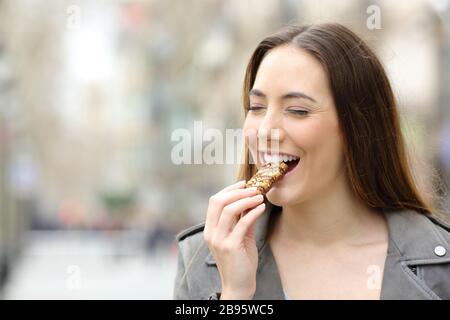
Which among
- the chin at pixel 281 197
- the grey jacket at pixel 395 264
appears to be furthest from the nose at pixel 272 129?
the grey jacket at pixel 395 264

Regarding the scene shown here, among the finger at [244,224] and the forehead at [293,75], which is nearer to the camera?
the finger at [244,224]

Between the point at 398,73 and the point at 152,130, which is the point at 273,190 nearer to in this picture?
the point at 398,73

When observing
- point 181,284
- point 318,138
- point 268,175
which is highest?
point 318,138

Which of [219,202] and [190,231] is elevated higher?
[219,202]

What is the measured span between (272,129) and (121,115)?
53901 mm

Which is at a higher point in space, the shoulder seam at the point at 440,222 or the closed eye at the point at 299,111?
the closed eye at the point at 299,111

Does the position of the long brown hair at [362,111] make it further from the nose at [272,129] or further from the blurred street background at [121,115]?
the blurred street background at [121,115]

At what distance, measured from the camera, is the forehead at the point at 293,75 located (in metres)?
2.98

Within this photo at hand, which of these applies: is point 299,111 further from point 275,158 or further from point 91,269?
point 91,269

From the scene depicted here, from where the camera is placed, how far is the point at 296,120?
2969 millimetres

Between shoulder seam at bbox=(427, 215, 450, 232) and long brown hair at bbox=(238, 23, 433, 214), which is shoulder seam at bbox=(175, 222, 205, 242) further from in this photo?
shoulder seam at bbox=(427, 215, 450, 232)

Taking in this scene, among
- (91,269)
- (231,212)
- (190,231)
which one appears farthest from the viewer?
(91,269)

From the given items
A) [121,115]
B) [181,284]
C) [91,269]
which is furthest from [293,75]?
[121,115]
